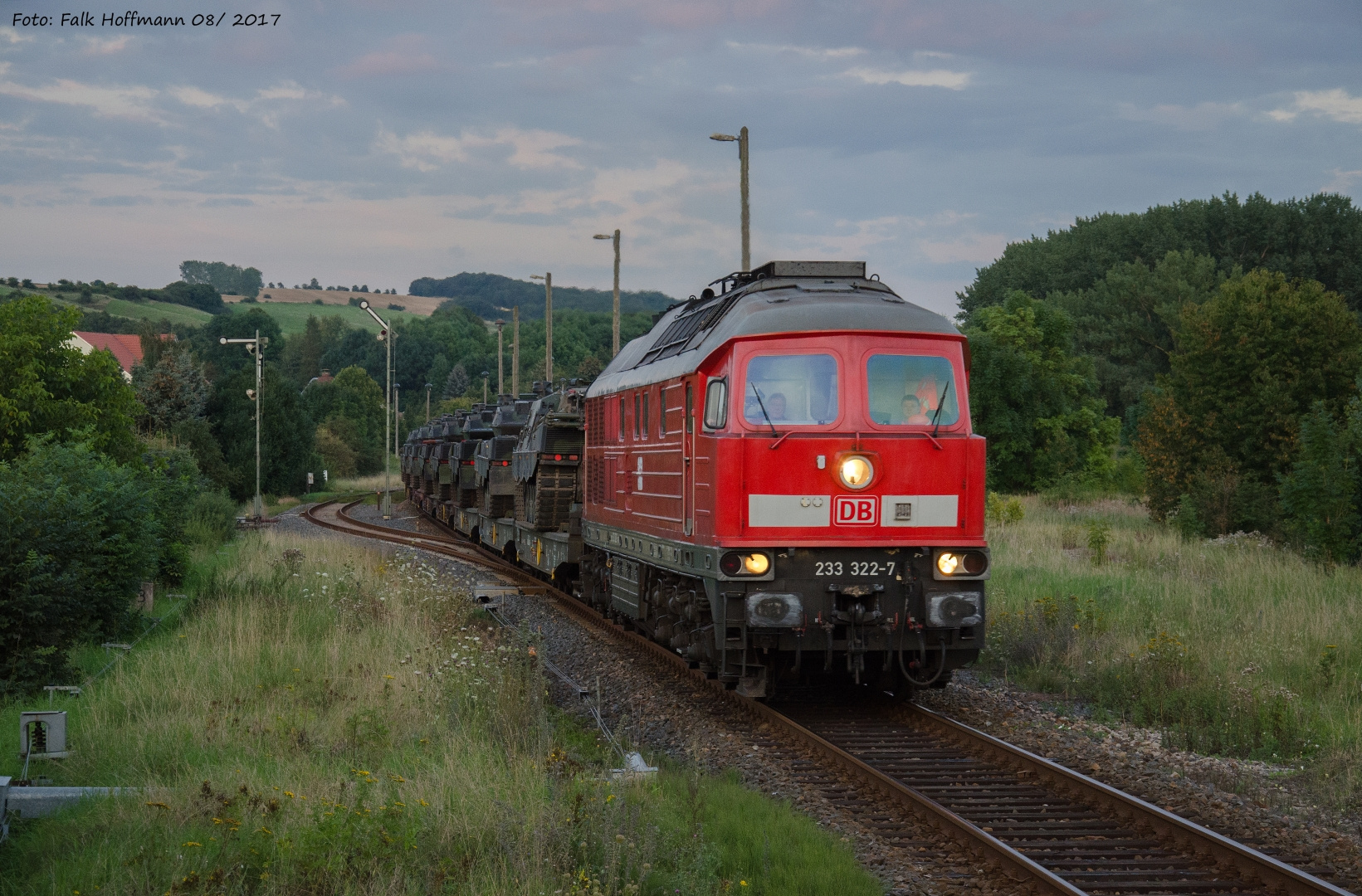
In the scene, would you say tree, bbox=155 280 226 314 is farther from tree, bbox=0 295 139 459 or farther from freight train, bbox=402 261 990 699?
freight train, bbox=402 261 990 699

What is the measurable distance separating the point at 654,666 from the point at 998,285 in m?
Answer: 62.6

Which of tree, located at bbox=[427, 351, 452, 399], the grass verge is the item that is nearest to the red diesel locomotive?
the grass verge

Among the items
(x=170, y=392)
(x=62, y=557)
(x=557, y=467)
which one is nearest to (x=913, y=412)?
(x=62, y=557)

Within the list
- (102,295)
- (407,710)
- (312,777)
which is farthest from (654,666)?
(102,295)

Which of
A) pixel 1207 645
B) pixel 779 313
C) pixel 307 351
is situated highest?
pixel 307 351

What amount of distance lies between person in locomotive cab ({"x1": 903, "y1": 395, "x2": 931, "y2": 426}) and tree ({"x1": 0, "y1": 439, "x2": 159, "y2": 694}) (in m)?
7.74

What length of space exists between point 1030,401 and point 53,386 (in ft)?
106

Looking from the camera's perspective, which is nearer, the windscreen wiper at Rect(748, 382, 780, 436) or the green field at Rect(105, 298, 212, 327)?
the windscreen wiper at Rect(748, 382, 780, 436)

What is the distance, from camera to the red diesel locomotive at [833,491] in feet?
32.1

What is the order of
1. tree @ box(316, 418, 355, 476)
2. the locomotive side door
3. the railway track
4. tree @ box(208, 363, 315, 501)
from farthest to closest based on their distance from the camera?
tree @ box(316, 418, 355, 476), tree @ box(208, 363, 315, 501), the locomotive side door, the railway track

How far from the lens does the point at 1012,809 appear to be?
7680 mm

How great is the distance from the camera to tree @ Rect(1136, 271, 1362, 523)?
78.5 ft

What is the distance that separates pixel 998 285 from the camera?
71562 millimetres

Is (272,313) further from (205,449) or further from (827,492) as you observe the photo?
(827,492)
